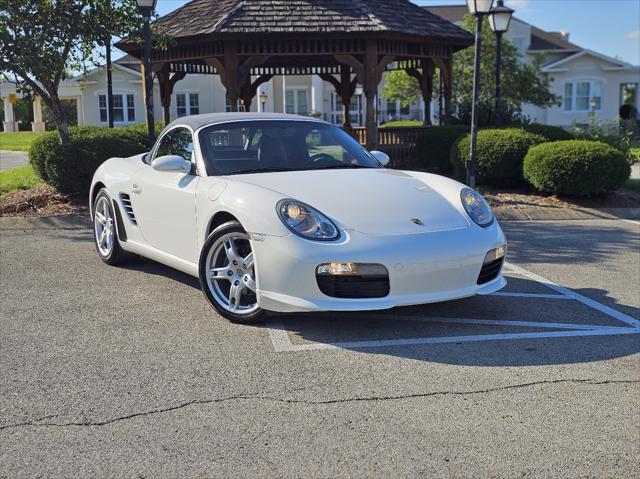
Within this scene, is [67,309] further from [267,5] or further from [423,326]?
[267,5]

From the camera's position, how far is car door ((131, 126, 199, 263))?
5.67m

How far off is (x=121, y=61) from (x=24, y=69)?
32.9 metres

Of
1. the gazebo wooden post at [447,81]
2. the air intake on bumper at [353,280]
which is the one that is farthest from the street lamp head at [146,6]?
the gazebo wooden post at [447,81]

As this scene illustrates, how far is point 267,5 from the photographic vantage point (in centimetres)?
1543

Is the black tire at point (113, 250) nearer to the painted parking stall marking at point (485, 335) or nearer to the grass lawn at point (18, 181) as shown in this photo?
the painted parking stall marking at point (485, 335)

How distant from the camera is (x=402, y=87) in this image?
32.8 m

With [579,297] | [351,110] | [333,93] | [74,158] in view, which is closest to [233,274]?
[579,297]

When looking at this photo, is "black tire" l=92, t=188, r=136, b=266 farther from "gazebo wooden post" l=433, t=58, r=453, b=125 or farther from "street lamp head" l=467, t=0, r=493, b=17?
"gazebo wooden post" l=433, t=58, r=453, b=125

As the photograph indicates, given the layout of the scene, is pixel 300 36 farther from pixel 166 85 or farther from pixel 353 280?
pixel 353 280

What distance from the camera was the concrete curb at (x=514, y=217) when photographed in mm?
9930

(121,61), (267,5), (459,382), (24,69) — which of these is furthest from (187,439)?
(121,61)

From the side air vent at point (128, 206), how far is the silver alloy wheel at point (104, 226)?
40cm

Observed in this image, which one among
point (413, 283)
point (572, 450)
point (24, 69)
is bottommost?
point (572, 450)

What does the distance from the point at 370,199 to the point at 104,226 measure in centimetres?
337
